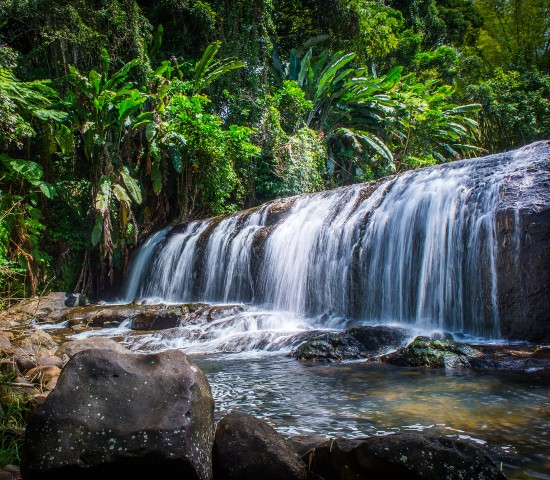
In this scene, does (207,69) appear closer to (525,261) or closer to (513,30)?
(525,261)

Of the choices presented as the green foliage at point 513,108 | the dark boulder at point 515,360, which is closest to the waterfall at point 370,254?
the dark boulder at point 515,360

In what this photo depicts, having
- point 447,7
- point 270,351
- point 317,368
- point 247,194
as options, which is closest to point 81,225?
point 247,194

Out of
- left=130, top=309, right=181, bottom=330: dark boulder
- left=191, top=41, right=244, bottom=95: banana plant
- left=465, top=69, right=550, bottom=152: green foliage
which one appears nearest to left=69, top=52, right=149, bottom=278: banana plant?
left=191, top=41, right=244, bottom=95: banana plant

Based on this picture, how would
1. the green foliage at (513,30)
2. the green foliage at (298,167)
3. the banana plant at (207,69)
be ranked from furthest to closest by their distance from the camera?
the green foliage at (513,30), the green foliage at (298,167), the banana plant at (207,69)

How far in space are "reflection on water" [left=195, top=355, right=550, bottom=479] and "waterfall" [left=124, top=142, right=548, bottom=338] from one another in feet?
8.31

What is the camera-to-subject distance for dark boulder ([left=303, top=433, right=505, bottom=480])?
228 cm

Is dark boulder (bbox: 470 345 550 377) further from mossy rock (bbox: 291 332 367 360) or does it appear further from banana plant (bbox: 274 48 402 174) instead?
banana plant (bbox: 274 48 402 174)

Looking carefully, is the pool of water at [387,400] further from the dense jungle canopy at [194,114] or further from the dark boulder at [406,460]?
the dense jungle canopy at [194,114]

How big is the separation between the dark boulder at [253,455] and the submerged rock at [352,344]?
3.55m

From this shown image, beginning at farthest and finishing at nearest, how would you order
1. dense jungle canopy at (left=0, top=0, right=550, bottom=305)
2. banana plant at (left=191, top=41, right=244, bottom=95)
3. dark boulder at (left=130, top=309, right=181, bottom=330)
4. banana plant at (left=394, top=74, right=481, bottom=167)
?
banana plant at (left=394, top=74, right=481, bottom=167)
banana plant at (left=191, top=41, right=244, bottom=95)
dense jungle canopy at (left=0, top=0, right=550, bottom=305)
dark boulder at (left=130, top=309, right=181, bottom=330)

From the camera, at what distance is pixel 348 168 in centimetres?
2003

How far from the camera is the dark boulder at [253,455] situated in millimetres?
2564

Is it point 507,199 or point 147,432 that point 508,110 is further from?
point 147,432

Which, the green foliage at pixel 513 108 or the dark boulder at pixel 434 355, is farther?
the green foliage at pixel 513 108
